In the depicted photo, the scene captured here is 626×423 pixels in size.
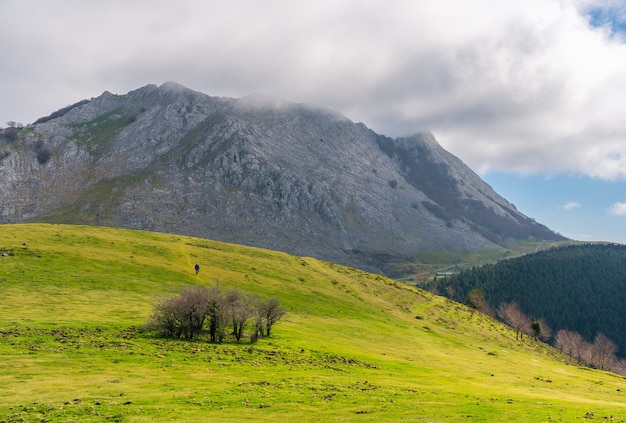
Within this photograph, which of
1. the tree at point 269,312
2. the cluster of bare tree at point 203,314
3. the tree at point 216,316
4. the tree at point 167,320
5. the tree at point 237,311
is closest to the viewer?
the tree at point 167,320

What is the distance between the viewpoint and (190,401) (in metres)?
30.2

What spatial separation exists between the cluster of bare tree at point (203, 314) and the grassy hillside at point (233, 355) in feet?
10.0

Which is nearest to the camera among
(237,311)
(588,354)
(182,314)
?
(182,314)

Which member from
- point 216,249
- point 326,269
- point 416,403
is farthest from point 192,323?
point 326,269

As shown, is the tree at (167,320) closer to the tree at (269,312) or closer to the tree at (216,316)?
the tree at (216,316)

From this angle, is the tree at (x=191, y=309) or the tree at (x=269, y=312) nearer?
the tree at (x=191, y=309)

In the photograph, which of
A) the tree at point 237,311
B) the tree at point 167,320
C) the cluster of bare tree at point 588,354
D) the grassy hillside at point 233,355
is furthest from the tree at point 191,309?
the cluster of bare tree at point 588,354

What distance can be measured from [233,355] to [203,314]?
29.0ft

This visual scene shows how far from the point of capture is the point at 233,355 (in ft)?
161

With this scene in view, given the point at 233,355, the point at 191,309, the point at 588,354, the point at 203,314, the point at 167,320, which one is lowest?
the point at 588,354

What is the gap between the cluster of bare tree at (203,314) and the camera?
54531mm

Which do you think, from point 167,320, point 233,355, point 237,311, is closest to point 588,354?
point 237,311

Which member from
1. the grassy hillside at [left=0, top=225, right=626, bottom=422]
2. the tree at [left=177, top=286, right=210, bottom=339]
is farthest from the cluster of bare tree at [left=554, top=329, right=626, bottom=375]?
the tree at [left=177, top=286, right=210, bottom=339]

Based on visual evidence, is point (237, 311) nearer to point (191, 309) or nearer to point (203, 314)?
point (203, 314)
